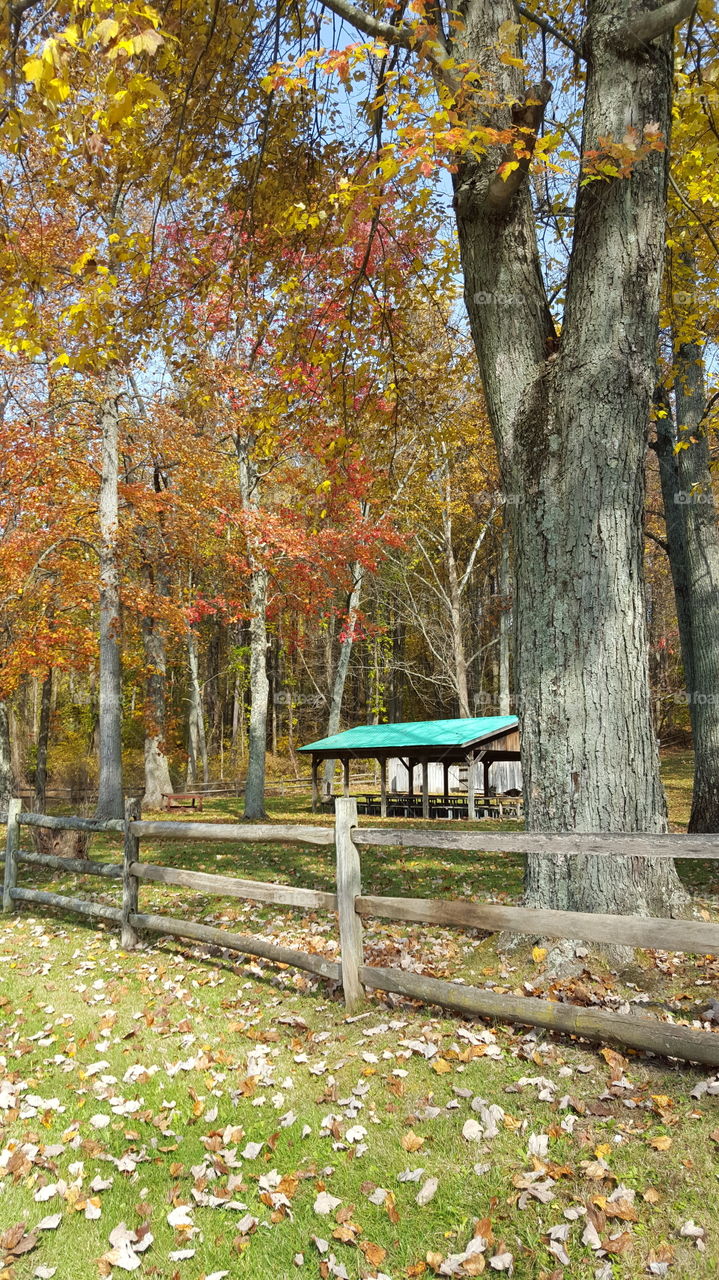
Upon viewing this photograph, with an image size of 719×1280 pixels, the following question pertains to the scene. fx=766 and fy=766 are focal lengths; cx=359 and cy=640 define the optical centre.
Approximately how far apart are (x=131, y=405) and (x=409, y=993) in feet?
61.5

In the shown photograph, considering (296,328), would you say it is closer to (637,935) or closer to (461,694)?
(637,935)

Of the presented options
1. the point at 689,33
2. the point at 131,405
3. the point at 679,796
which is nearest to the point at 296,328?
the point at 689,33

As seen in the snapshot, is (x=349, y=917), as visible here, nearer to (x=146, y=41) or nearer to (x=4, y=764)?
(x=146, y=41)

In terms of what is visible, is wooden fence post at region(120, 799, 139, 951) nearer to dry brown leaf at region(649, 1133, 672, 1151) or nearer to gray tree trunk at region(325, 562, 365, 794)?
dry brown leaf at region(649, 1133, 672, 1151)

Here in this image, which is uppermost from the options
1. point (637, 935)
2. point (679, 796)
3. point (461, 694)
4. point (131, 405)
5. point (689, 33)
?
point (131, 405)

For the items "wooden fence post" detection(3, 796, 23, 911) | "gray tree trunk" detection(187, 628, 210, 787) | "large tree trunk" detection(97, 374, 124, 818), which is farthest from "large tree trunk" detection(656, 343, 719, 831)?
"gray tree trunk" detection(187, 628, 210, 787)

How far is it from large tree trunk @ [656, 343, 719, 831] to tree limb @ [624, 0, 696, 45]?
6104 millimetres

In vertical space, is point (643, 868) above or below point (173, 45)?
below

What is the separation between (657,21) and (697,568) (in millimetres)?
7554

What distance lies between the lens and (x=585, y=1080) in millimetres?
3910

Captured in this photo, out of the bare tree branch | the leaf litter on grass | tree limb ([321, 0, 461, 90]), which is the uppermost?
tree limb ([321, 0, 461, 90])

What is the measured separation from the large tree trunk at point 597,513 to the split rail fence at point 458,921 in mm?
386

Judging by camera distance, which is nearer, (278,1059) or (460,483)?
(278,1059)

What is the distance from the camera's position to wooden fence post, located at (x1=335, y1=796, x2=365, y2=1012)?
17.1 ft
